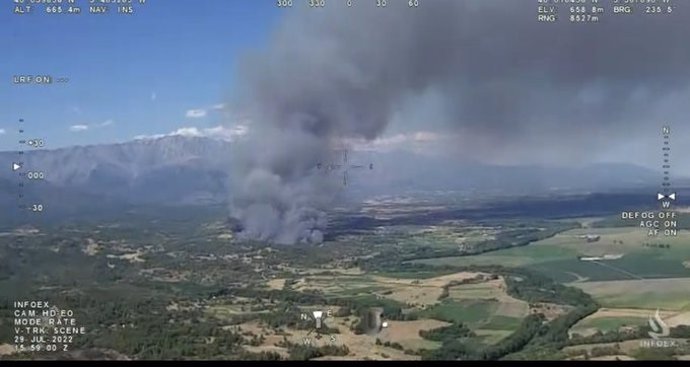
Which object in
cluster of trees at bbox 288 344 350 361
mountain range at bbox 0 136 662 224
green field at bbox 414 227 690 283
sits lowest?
cluster of trees at bbox 288 344 350 361

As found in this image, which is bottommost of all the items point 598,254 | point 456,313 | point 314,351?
point 314,351

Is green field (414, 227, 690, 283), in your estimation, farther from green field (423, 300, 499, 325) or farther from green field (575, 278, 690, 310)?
green field (423, 300, 499, 325)

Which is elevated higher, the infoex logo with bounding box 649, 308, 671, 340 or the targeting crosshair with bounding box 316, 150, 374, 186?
the targeting crosshair with bounding box 316, 150, 374, 186

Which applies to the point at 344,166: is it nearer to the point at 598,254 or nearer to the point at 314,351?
the point at 314,351

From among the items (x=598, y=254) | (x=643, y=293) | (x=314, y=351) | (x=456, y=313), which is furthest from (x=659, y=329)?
(x=314, y=351)

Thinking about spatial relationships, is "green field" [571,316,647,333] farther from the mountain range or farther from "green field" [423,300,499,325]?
the mountain range

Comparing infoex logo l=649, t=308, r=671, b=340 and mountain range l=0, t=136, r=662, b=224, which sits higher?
mountain range l=0, t=136, r=662, b=224

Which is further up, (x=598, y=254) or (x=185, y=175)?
(x=185, y=175)

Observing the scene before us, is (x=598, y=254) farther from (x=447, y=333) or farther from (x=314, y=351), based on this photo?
(x=314, y=351)

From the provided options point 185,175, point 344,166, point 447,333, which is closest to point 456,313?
point 447,333

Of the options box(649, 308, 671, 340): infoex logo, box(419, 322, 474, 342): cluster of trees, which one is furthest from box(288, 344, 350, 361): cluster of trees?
box(649, 308, 671, 340): infoex logo

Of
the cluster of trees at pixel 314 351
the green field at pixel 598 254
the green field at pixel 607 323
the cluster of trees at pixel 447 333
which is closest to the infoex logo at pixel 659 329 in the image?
the green field at pixel 607 323

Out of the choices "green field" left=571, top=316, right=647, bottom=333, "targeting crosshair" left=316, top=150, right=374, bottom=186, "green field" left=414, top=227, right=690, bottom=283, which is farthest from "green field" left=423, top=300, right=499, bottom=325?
"targeting crosshair" left=316, top=150, right=374, bottom=186

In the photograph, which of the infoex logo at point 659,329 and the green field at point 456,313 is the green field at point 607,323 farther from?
the green field at point 456,313
